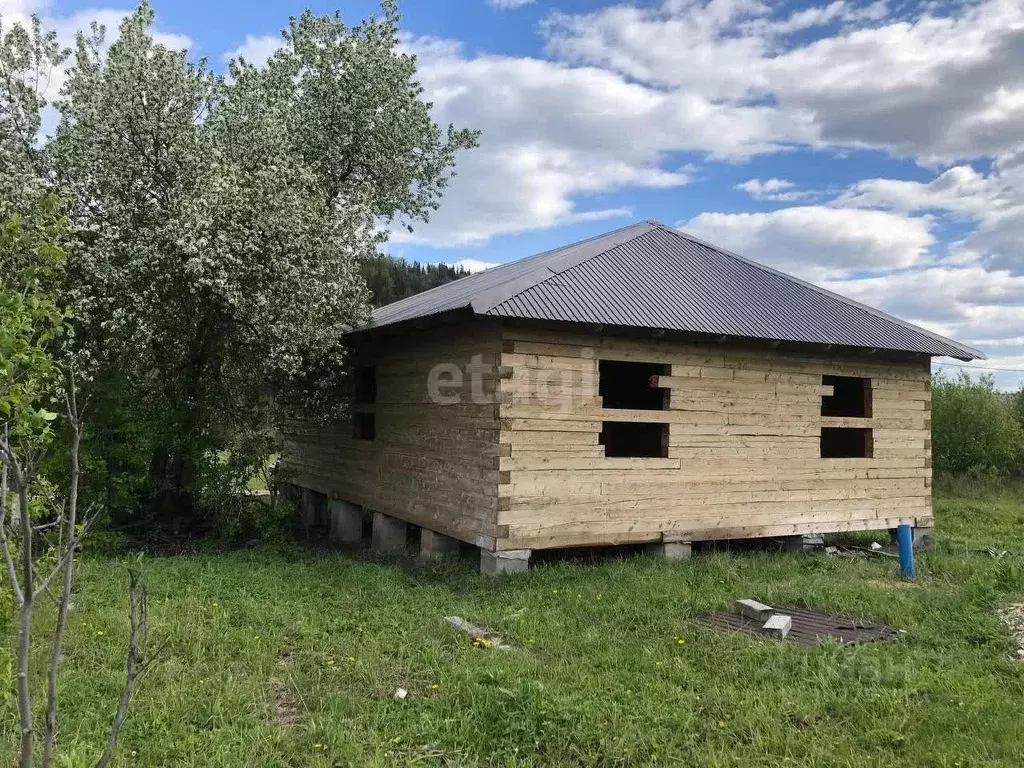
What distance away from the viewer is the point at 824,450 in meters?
15.9

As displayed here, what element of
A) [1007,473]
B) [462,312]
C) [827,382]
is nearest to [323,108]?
[462,312]

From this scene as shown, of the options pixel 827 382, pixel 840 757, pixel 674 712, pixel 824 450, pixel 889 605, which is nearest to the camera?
pixel 840 757

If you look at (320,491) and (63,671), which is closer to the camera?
(63,671)

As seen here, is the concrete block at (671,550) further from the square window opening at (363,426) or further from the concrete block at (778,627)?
the square window opening at (363,426)

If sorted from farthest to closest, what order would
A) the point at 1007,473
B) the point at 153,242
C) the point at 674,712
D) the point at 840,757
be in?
the point at 1007,473
the point at 153,242
the point at 674,712
the point at 840,757

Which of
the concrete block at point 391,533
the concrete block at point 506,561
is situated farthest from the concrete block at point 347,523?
the concrete block at point 506,561

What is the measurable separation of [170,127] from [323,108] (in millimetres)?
3684

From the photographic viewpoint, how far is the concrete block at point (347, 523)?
13.9 m

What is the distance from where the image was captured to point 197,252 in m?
9.49

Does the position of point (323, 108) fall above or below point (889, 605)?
above

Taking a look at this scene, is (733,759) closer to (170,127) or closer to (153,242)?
(153,242)

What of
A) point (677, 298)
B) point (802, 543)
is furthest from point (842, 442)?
point (677, 298)

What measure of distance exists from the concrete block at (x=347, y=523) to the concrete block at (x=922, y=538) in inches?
376

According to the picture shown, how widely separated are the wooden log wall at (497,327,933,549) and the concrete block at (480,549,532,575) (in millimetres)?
119
